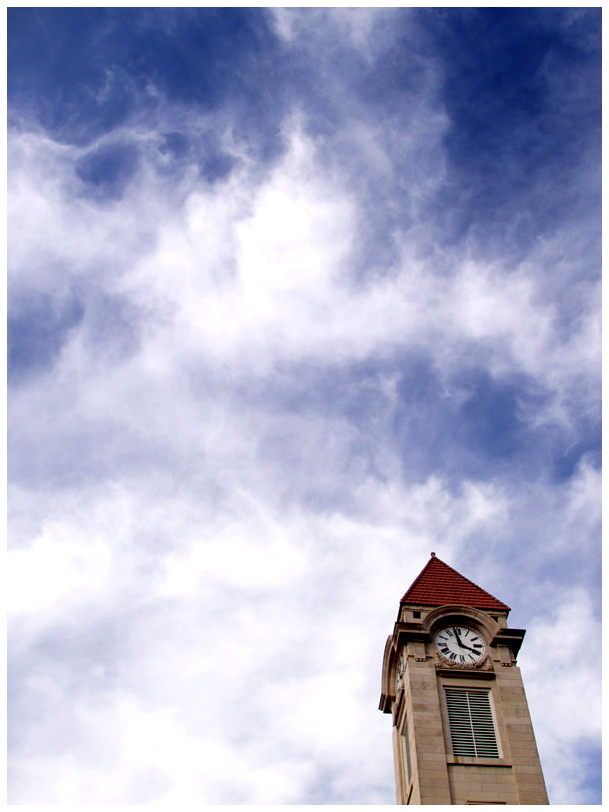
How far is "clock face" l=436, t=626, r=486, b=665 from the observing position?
40438mm

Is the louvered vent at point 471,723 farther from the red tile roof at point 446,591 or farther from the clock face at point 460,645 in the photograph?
the red tile roof at point 446,591

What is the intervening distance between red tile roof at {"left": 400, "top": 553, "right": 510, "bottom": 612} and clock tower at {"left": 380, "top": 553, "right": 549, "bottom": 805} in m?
0.05

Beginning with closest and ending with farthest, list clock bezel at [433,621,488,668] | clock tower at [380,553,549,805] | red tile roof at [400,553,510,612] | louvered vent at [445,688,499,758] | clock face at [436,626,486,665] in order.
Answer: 1. clock tower at [380,553,549,805]
2. louvered vent at [445,688,499,758]
3. clock bezel at [433,621,488,668]
4. clock face at [436,626,486,665]
5. red tile roof at [400,553,510,612]

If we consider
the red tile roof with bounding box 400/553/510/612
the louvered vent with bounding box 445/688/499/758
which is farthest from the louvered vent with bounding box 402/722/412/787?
the red tile roof with bounding box 400/553/510/612

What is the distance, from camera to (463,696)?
3919cm

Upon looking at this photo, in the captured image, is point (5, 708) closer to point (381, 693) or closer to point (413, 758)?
point (413, 758)

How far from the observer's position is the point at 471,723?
125 ft

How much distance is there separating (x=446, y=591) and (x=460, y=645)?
3.51m

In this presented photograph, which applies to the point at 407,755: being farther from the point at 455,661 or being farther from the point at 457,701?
the point at 455,661

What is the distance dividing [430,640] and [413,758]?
5.64 meters

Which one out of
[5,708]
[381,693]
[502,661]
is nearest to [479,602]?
[502,661]

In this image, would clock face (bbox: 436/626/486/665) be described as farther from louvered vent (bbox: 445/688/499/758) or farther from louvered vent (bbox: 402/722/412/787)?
louvered vent (bbox: 402/722/412/787)

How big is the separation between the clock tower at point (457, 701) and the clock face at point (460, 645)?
5 centimetres

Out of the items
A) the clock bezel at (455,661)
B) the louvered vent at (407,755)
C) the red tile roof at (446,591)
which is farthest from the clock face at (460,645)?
the louvered vent at (407,755)
